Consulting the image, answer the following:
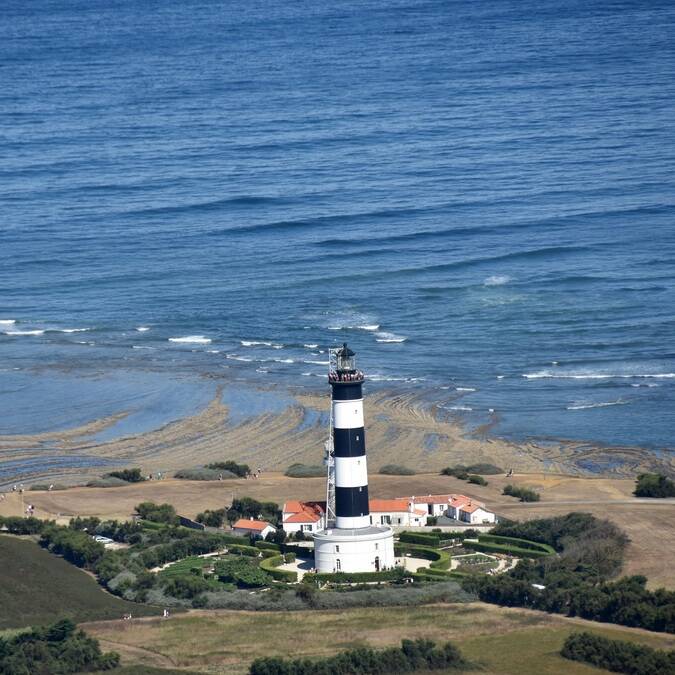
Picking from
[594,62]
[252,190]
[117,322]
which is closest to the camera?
[117,322]

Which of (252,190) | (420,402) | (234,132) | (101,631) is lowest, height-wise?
(101,631)

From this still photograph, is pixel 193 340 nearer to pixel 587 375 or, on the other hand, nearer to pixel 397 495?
pixel 587 375

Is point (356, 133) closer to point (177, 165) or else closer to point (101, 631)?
point (177, 165)

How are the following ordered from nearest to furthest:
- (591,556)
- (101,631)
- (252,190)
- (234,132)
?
(101,631)
(591,556)
(252,190)
(234,132)

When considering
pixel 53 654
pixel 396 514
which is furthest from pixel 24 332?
pixel 53 654

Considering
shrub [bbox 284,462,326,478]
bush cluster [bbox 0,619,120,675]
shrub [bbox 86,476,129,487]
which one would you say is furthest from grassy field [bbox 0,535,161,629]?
shrub [bbox 284,462,326,478]

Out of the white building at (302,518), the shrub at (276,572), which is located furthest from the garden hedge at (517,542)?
the shrub at (276,572)

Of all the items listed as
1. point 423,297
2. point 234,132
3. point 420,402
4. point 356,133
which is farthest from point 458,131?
point 420,402
